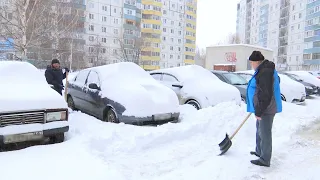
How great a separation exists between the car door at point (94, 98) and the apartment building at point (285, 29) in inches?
2043

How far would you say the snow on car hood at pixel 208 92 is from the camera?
7668mm

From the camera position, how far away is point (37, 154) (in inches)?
157

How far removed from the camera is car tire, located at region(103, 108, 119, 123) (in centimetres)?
611

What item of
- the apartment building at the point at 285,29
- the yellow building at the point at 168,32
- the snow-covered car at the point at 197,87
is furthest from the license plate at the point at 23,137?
the apartment building at the point at 285,29

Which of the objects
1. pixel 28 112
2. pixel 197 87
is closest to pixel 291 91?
pixel 197 87

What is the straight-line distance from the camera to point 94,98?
6.82 metres

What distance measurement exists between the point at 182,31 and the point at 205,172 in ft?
221

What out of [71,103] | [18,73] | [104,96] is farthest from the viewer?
[71,103]

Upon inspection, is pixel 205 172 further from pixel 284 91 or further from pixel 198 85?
pixel 284 91

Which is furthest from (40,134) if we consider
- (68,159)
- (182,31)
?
(182,31)

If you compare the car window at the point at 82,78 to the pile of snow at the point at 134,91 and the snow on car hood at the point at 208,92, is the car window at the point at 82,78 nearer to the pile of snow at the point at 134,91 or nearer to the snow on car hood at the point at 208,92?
the pile of snow at the point at 134,91

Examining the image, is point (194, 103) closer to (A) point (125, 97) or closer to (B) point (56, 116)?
(A) point (125, 97)

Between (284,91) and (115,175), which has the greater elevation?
(284,91)

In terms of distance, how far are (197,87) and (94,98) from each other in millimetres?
3038
